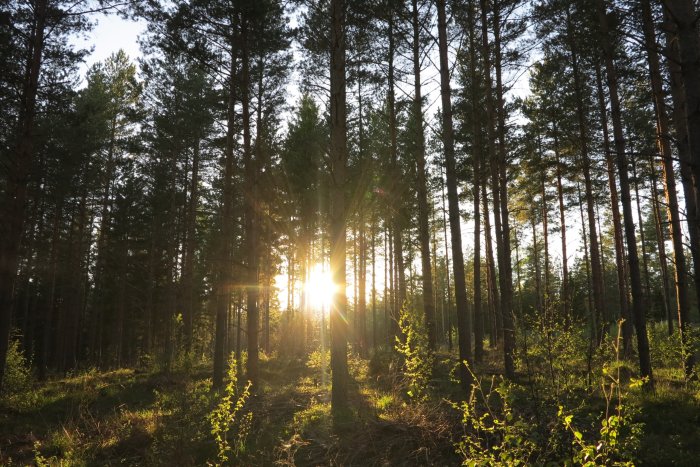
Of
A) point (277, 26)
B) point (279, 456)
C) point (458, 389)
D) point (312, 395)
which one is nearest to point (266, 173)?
point (277, 26)

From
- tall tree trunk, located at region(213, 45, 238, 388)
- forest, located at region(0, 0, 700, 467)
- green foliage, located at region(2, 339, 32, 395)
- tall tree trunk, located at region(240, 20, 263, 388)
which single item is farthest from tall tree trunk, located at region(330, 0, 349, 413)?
green foliage, located at region(2, 339, 32, 395)

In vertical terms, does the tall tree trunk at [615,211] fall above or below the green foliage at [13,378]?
above

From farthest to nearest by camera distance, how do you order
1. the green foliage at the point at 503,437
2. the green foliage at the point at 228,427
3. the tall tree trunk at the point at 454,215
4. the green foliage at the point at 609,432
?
the tall tree trunk at the point at 454,215
the green foliage at the point at 228,427
the green foliage at the point at 503,437
the green foliage at the point at 609,432

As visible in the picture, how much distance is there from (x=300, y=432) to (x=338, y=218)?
3.76m

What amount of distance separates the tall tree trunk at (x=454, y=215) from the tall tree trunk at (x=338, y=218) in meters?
2.29

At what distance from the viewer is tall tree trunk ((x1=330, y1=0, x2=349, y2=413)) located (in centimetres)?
752

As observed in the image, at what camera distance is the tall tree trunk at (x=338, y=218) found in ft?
24.7

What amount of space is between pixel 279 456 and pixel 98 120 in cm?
2110

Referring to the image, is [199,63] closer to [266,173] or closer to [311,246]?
[266,173]

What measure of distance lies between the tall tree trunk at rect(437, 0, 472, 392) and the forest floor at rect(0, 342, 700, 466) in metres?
1.11

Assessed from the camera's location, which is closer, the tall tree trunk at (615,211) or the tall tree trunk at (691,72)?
the tall tree trunk at (691,72)

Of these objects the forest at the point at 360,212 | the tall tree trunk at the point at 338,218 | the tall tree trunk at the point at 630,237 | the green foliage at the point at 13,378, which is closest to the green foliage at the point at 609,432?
the forest at the point at 360,212

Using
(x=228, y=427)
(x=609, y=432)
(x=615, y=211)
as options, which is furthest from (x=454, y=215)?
(x=615, y=211)

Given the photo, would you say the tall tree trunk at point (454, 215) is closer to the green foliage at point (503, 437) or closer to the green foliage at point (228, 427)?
the green foliage at point (503, 437)
